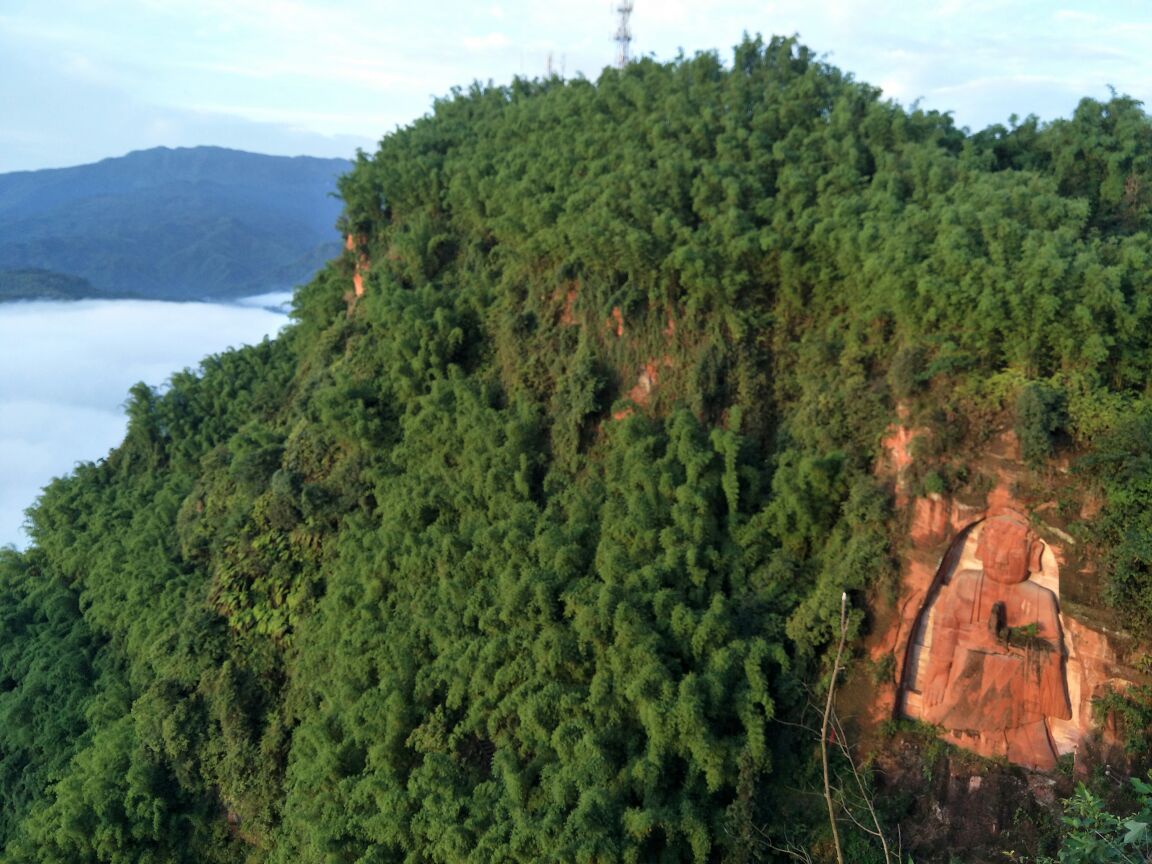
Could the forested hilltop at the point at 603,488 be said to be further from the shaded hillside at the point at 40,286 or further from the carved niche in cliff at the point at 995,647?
the shaded hillside at the point at 40,286

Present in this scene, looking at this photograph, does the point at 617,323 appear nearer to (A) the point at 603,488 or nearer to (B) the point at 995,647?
(A) the point at 603,488

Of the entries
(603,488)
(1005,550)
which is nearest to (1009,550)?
(1005,550)

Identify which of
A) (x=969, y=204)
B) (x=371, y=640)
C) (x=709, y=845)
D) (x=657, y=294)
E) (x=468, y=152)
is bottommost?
(x=709, y=845)

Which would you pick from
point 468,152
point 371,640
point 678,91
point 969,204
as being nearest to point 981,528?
point 969,204

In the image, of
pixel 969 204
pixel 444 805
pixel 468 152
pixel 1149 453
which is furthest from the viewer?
pixel 468 152

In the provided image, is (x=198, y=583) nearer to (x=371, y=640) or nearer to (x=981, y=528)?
(x=371, y=640)

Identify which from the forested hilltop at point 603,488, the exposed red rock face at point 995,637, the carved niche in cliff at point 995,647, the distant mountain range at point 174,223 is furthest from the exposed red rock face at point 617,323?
the distant mountain range at point 174,223
